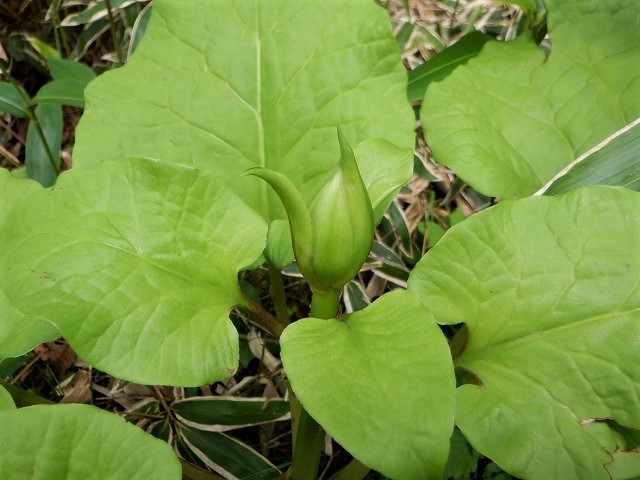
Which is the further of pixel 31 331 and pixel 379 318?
pixel 31 331

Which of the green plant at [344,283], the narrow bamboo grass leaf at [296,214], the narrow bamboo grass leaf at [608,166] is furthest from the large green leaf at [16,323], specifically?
the narrow bamboo grass leaf at [608,166]

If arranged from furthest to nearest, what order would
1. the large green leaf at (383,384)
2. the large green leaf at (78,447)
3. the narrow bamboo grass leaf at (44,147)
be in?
the narrow bamboo grass leaf at (44,147) < the large green leaf at (78,447) < the large green leaf at (383,384)

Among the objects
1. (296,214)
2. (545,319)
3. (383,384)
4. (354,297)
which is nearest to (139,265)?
(296,214)

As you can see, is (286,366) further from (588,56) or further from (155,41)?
(588,56)

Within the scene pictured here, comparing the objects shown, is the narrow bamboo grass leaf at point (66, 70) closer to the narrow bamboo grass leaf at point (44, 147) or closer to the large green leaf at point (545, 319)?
the narrow bamboo grass leaf at point (44, 147)

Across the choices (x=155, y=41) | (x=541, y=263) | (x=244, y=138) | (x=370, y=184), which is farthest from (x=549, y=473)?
(x=155, y=41)

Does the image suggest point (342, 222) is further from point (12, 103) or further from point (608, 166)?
point (12, 103)
